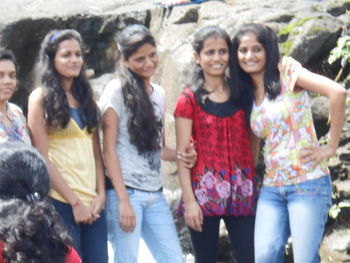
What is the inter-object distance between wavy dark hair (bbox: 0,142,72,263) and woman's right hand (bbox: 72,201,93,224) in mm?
1486

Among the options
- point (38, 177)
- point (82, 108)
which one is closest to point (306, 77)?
point (82, 108)

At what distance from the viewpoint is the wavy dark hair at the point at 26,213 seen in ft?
7.58

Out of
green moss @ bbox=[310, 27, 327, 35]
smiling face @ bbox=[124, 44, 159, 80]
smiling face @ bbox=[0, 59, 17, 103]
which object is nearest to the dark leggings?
smiling face @ bbox=[124, 44, 159, 80]

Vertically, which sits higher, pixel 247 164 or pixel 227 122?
pixel 227 122

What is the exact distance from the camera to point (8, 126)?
150 inches

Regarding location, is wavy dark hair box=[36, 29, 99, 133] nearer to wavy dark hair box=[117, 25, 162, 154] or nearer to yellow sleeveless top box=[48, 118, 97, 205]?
yellow sleeveless top box=[48, 118, 97, 205]

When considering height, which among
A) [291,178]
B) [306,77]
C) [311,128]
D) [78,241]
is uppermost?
[306,77]

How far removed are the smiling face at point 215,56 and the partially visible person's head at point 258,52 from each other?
0.26 feet

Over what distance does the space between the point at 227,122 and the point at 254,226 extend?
2.03 ft

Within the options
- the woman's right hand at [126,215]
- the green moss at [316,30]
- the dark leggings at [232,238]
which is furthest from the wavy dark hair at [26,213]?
the green moss at [316,30]

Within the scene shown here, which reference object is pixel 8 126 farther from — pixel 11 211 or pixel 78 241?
pixel 11 211

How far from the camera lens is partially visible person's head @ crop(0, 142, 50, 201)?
2.37 meters

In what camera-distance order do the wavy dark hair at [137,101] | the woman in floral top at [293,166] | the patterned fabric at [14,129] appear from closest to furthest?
the patterned fabric at [14,129], the woman in floral top at [293,166], the wavy dark hair at [137,101]

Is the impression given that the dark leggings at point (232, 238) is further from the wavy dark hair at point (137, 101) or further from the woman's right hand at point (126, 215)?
the wavy dark hair at point (137, 101)
